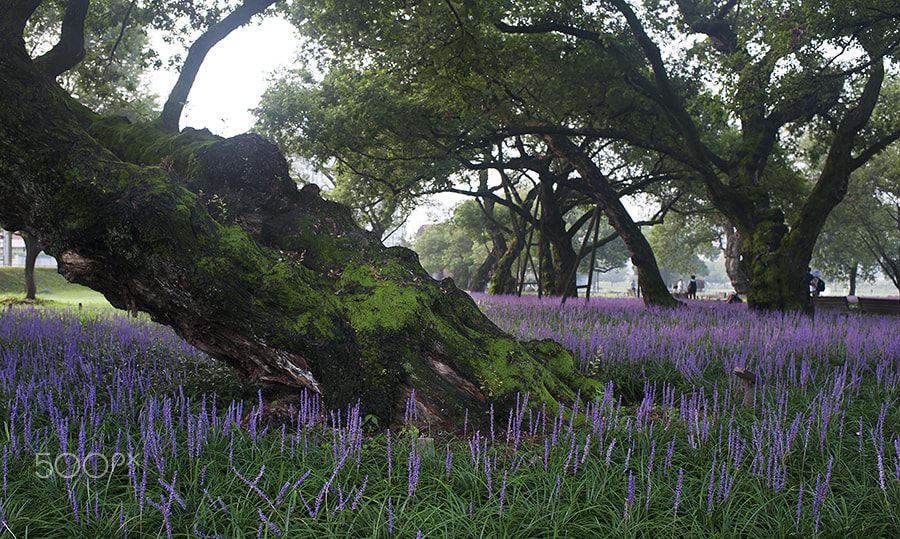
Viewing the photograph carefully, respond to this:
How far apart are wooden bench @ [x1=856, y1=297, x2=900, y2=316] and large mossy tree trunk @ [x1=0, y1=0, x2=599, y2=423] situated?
1529 cm

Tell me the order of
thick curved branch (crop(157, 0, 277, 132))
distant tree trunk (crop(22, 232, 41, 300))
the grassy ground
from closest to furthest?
thick curved branch (crop(157, 0, 277, 132)), distant tree trunk (crop(22, 232, 41, 300)), the grassy ground

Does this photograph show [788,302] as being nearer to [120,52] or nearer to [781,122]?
[781,122]

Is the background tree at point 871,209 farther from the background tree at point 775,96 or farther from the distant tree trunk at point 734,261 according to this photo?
the background tree at point 775,96

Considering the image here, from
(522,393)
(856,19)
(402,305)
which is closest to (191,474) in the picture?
(402,305)

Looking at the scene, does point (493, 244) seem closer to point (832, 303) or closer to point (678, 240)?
point (832, 303)

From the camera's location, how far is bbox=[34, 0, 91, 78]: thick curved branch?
6.26 metres

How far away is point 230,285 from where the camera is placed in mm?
3650

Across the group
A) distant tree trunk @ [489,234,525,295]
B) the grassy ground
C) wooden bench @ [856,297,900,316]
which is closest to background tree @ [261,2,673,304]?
wooden bench @ [856,297,900,316]

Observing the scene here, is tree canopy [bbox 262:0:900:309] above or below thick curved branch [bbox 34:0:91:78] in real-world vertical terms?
above

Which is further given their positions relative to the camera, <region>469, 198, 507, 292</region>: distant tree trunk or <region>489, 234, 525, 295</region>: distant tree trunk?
<region>469, 198, 507, 292</region>: distant tree trunk

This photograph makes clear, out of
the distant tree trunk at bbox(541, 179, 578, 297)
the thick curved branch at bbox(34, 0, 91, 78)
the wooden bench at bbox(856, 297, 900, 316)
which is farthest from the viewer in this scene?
the distant tree trunk at bbox(541, 179, 578, 297)

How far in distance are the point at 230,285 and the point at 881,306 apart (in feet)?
60.4

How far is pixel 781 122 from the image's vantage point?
43.7 feet

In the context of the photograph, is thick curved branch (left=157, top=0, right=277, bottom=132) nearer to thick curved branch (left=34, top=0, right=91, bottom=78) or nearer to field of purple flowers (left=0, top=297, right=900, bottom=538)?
thick curved branch (left=34, top=0, right=91, bottom=78)
